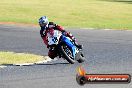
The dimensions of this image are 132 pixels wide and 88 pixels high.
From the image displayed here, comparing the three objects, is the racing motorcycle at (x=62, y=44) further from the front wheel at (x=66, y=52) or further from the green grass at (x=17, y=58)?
the green grass at (x=17, y=58)

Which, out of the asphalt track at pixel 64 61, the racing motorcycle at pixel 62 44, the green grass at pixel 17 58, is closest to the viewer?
the asphalt track at pixel 64 61

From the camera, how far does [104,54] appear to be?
78.2 ft

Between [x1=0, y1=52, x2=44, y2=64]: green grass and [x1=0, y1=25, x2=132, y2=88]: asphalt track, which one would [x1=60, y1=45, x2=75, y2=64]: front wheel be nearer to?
[x1=0, y1=25, x2=132, y2=88]: asphalt track

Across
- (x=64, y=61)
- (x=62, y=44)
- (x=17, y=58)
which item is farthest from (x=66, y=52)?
(x=17, y=58)

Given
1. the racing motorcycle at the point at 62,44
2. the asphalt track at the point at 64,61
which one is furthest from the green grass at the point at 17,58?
the racing motorcycle at the point at 62,44

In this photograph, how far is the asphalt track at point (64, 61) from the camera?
16.0 meters

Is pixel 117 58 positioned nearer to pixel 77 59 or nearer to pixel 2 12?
pixel 77 59

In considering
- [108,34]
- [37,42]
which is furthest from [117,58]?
[108,34]

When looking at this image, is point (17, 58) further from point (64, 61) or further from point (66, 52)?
point (66, 52)

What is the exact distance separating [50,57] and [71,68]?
2.26m

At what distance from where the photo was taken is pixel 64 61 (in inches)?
827

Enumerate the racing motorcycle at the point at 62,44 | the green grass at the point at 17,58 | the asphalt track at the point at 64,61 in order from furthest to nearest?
1. the green grass at the point at 17,58
2. the racing motorcycle at the point at 62,44
3. the asphalt track at the point at 64,61

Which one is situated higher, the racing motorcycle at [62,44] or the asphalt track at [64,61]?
the racing motorcycle at [62,44]

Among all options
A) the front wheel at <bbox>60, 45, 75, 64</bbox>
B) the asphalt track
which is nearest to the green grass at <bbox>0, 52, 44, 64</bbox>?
the asphalt track
